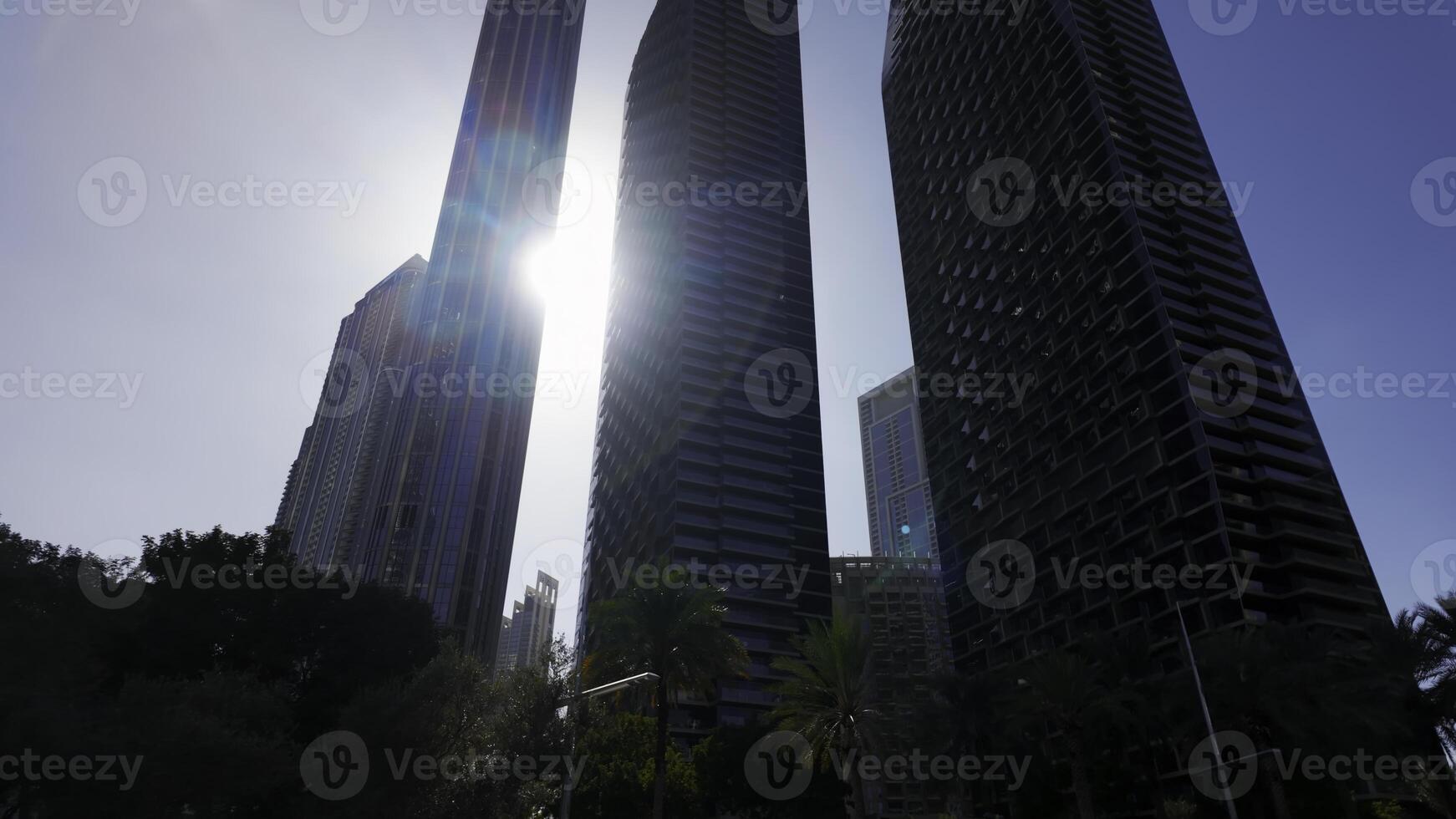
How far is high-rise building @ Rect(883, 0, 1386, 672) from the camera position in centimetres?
5991

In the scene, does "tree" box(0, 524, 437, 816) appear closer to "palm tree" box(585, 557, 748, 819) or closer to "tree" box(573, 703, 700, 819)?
"tree" box(573, 703, 700, 819)

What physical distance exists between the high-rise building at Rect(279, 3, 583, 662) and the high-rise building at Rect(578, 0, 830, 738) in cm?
1349

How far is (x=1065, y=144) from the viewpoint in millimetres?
80750

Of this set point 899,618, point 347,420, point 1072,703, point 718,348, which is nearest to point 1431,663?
point 1072,703

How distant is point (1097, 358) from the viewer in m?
73.1

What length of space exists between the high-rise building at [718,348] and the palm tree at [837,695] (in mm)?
46763

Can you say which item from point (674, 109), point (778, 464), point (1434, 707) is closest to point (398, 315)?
point (674, 109)

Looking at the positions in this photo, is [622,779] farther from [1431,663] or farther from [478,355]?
[478,355]

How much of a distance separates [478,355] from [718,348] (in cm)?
3247

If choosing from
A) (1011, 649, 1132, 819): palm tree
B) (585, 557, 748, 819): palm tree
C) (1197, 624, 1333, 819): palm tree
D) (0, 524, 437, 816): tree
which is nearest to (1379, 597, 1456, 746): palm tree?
(1197, 624, 1333, 819): palm tree

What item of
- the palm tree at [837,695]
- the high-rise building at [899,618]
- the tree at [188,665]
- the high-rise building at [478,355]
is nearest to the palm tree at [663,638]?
the palm tree at [837,695]

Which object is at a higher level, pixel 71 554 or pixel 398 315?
pixel 398 315

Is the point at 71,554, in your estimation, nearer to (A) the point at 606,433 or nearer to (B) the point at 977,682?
(B) the point at 977,682

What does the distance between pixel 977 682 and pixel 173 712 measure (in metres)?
36.6
